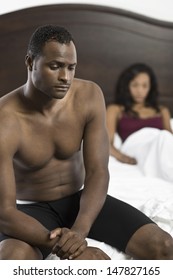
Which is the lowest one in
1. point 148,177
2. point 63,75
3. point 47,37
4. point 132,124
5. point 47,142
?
point 148,177

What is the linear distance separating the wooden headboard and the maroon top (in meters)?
0.23

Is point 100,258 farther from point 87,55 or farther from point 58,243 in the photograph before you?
point 87,55

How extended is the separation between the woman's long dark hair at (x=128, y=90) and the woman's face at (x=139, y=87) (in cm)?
2

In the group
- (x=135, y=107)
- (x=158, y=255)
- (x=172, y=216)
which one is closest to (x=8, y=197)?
(x=158, y=255)

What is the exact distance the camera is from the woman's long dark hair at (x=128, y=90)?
2.96 m

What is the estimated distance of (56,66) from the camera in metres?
1.34

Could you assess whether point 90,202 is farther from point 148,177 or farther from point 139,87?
point 139,87

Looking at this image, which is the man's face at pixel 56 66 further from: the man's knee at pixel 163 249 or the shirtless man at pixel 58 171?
the man's knee at pixel 163 249

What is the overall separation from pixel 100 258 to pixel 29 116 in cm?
47

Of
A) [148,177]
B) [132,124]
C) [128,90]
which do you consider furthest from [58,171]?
[128,90]

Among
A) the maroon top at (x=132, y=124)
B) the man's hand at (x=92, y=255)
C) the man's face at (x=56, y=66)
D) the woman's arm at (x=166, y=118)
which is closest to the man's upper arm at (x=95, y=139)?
the man's face at (x=56, y=66)

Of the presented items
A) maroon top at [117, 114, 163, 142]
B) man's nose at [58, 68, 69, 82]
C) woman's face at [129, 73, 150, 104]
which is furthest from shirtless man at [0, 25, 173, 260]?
woman's face at [129, 73, 150, 104]

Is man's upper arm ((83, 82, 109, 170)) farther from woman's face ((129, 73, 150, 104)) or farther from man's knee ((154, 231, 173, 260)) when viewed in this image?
woman's face ((129, 73, 150, 104))

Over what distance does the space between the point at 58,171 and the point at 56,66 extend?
36 centimetres
